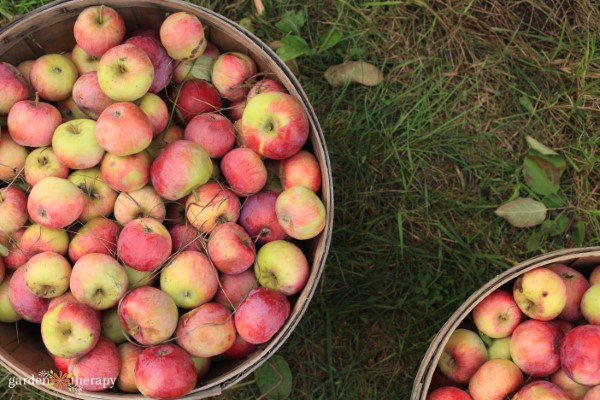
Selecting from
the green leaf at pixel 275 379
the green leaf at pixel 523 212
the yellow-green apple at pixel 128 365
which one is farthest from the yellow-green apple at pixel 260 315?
the green leaf at pixel 523 212

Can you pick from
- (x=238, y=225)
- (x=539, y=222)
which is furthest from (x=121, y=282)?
(x=539, y=222)

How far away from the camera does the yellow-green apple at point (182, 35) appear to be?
1958 mm

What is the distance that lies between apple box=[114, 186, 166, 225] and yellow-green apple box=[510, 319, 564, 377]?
1298 millimetres

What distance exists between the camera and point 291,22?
2629 mm

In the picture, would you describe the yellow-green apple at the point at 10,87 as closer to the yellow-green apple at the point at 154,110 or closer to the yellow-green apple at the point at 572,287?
the yellow-green apple at the point at 154,110

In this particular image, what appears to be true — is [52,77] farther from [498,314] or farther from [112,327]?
[498,314]

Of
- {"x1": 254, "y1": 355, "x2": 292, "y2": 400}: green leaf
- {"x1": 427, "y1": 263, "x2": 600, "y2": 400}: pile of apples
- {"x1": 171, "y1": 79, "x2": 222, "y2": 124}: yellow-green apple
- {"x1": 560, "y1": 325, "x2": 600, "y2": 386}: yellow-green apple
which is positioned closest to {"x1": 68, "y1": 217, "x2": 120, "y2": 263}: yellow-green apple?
{"x1": 171, "y1": 79, "x2": 222, "y2": 124}: yellow-green apple

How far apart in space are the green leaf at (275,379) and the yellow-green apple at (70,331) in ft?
2.81

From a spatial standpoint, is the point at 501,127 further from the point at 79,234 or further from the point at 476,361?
the point at 79,234

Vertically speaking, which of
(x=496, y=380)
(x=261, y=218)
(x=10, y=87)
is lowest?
(x=496, y=380)

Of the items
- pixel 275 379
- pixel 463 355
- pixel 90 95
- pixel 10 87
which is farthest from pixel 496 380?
pixel 10 87

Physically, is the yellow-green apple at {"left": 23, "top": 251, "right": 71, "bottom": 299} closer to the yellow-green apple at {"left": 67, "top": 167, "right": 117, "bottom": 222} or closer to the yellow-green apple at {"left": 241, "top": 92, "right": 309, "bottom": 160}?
the yellow-green apple at {"left": 67, "top": 167, "right": 117, "bottom": 222}

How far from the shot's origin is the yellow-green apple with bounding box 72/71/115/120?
1.96 metres

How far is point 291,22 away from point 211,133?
3.06ft
